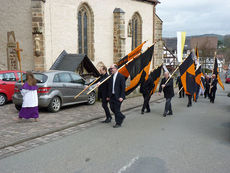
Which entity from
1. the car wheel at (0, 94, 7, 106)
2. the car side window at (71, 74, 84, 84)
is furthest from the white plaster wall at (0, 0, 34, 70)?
the car side window at (71, 74, 84, 84)

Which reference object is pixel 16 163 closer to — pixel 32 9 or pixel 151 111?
pixel 151 111

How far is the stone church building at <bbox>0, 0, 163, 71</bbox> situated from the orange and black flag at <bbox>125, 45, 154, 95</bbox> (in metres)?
8.25

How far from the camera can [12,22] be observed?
51.4 ft

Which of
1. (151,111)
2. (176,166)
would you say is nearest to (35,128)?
(176,166)

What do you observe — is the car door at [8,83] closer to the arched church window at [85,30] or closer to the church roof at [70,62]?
the church roof at [70,62]

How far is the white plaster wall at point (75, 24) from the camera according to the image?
1609cm

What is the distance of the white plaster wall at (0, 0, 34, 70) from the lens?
15422mm

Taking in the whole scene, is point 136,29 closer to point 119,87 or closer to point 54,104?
point 54,104

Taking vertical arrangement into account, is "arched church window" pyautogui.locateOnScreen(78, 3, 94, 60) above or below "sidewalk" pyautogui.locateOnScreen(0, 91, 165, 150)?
above

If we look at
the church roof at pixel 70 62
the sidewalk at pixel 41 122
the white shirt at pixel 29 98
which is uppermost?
the church roof at pixel 70 62

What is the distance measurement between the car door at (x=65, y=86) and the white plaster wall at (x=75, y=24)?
20.9ft

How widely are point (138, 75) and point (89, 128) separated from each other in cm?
299

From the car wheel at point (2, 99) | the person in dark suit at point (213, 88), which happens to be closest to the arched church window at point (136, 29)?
the person in dark suit at point (213, 88)

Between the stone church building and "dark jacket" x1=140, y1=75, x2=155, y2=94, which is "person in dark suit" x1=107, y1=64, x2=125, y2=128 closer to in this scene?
"dark jacket" x1=140, y1=75, x2=155, y2=94
